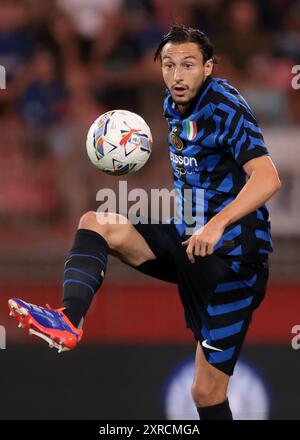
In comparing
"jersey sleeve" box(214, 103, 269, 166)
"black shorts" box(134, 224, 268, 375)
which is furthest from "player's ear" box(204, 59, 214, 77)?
"black shorts" box(134, 224, 268, 375)

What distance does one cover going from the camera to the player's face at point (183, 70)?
179 inches

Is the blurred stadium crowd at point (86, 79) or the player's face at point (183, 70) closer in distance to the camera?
the player's face at point (183, 70)

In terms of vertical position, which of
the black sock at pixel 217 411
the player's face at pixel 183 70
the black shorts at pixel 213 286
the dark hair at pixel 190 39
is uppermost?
the dark hair at pixel 190 39

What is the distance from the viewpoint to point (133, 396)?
6699mm

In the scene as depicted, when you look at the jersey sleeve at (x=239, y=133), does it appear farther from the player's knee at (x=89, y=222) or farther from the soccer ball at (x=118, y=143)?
the player's knee at (x=89, y=222)

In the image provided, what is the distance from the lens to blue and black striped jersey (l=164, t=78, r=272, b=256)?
14.6ft

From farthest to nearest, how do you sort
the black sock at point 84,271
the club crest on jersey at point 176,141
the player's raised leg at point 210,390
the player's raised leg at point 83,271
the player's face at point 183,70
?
the player's raised leg at point 210,390
the club crest on jersey at point 176,141
the player's face at point 183,70
the black sock at point 84,271
the player's raised leg at point 83,271

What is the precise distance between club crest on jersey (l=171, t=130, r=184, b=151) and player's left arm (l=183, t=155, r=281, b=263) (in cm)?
47

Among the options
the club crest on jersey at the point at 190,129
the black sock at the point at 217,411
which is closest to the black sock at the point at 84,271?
the club crest on jersey at the point at 190,129

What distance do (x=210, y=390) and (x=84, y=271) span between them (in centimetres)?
89

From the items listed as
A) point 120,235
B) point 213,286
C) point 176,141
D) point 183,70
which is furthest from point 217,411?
point 183,70

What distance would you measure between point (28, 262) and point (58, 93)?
5.14 ft

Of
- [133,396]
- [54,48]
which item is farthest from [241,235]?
[54,48]

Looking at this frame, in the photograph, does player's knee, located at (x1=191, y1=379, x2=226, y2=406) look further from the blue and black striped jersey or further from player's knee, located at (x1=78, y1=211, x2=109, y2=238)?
player's knee, located at (x1=78, y1=211, x2=109, y2=238)
